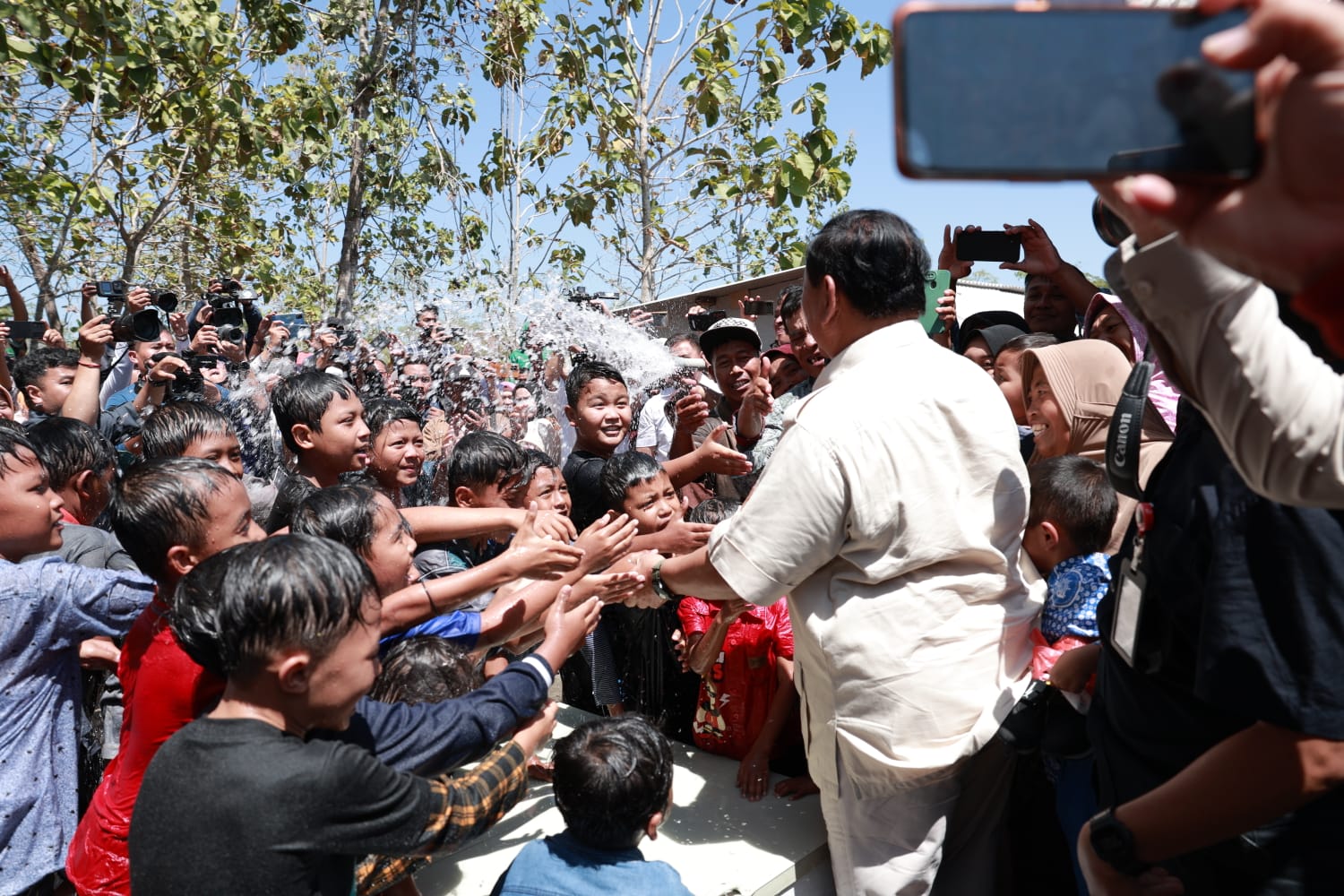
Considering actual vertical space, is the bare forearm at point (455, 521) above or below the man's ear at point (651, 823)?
above

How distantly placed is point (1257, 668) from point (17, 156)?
8.46 metres

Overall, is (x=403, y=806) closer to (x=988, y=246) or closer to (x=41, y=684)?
(x=41, y=684)

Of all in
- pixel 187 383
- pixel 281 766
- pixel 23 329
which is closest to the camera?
pixel 281 766

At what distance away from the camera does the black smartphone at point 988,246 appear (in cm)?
448

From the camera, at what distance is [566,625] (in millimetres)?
2348

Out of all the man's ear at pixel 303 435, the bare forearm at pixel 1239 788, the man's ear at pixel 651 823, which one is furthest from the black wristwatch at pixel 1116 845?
the man's ear at pixel 303 435

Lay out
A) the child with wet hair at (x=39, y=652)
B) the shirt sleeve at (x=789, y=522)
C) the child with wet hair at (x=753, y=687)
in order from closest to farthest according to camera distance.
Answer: the shirt sleeve at (x=789, y=522) < the child with wet hair at (x=39, y=652) < the child with wet hair at (x=753, y=687)

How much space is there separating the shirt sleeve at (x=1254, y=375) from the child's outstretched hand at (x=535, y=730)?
1.53 metres

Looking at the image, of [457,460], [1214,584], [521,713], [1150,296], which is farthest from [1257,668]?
[457,460]

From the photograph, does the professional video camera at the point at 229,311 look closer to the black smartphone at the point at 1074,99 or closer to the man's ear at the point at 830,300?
the man's ear at the point at 830,300

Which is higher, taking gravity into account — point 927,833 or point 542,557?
point 542,557

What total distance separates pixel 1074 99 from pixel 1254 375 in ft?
1.92

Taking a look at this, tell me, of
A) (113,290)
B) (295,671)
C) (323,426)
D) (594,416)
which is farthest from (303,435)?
(113,290)

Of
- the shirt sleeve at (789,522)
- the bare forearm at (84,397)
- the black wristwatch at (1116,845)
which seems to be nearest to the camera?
the black wristwatch at (1116,845)
